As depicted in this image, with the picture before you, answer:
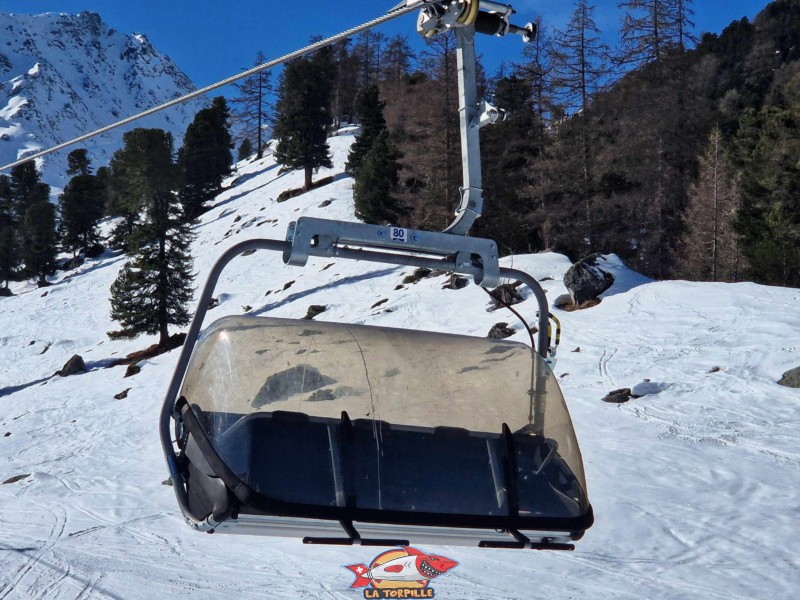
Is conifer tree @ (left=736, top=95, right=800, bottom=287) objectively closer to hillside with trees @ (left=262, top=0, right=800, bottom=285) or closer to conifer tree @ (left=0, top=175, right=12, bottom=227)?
hillside with trees @ (left=262, top=0, right=800, bottom=285)

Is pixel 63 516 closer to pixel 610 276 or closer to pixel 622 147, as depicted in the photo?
pixel 610 276

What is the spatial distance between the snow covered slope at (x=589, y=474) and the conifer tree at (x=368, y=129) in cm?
1971

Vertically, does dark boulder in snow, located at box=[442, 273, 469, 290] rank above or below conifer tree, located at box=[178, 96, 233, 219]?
below

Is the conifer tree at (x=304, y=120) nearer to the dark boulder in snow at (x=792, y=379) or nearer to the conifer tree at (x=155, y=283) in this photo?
the conifer tree at (x=155, y=283)

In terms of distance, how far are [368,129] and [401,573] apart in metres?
41.2

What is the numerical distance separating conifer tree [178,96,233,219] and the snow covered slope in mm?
33277

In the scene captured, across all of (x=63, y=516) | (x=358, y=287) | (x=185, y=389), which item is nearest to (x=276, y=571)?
(x=63, y=516)

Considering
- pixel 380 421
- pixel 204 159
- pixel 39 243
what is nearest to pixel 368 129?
pixel 204 159

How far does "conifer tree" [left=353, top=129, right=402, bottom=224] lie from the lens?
3544 cm

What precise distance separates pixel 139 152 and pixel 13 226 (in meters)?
26.3

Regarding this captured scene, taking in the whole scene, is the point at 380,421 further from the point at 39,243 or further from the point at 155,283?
the point at 39,243

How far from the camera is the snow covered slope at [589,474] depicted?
822 cm

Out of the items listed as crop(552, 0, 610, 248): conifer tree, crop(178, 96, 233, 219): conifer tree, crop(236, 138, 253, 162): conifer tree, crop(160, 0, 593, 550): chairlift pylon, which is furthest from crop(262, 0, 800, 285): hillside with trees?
crop(236, 138, 253, 162): conifer tree

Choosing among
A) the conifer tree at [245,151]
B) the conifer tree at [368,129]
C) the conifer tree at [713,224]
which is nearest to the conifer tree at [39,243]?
the conifer tree at [368,129]
